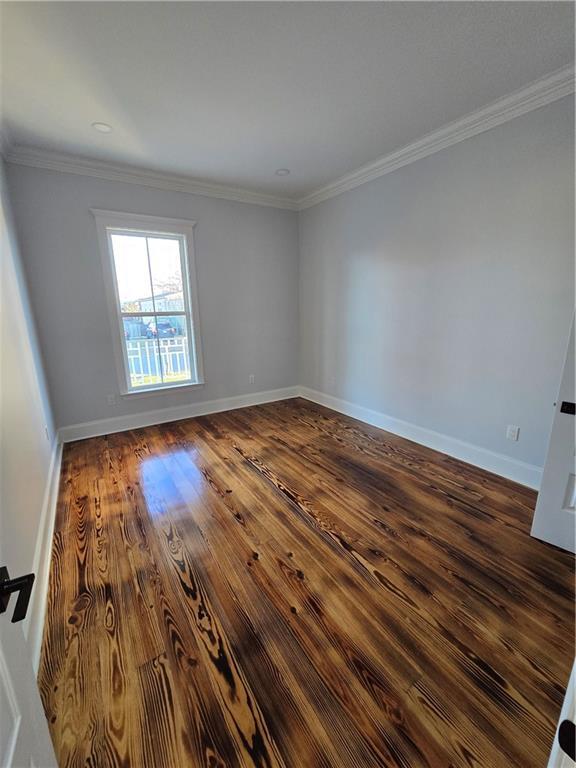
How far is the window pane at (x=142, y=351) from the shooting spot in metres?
3.68

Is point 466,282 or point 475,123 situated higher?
point 475,123

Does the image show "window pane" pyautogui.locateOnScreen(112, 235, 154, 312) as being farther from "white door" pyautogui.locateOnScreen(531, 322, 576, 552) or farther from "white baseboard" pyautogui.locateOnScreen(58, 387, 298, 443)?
"white door" pyautogui.locateOnScreen(531, 322, 576, 552)

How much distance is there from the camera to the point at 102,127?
2.53 meters

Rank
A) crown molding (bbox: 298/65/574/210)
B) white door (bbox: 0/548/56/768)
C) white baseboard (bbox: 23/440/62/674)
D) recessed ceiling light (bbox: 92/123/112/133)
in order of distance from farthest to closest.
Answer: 1. recessed ceiling light (bbox: 92/123/112/133)
2. crown molding (bbox: 298/65/574/210)
3. white baseboard (bbox: 23/440/62/674)
4. white door (bbox: 0/548/56/768)

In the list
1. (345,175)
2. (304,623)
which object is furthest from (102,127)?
(304,623)

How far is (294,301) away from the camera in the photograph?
4.74 metres

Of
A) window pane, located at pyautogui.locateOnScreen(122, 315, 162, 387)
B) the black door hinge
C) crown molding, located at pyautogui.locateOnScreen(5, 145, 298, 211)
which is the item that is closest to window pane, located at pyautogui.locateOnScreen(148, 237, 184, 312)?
window pane, located at pyautogui.locateOnScreen(122, 315, 162, 387)

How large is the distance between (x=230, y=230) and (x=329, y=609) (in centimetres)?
401

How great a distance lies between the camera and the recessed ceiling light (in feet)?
8.16

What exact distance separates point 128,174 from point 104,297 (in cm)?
127

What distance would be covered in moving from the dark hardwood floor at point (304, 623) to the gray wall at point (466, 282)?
0.75 m

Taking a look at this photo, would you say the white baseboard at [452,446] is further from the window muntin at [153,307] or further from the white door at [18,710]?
the white door at [18,710]

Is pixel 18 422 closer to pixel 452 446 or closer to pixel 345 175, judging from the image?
pixel 452 446

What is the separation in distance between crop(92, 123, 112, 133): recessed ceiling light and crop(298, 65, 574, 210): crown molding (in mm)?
2283
